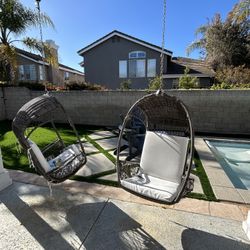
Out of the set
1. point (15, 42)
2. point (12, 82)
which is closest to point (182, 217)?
point (12, 82)

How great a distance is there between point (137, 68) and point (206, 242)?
15155 millimetres

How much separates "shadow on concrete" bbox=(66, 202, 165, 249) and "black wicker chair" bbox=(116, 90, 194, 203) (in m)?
0.51

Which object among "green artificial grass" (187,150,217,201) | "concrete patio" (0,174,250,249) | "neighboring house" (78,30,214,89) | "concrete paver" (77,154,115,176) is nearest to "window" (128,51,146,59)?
"neighboring house" (78,30,214,89)

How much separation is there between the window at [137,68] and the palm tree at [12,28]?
23.3 feet

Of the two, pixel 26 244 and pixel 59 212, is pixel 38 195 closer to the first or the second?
pixel 59 212

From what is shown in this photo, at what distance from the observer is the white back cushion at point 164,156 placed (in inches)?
126

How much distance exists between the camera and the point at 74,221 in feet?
9.30

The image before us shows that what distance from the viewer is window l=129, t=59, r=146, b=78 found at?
53.1 ft

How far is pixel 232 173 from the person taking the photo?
15.0 feet

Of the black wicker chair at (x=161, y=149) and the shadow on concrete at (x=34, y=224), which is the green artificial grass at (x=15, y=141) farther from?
the black wicker chair at (x=161, y=149)

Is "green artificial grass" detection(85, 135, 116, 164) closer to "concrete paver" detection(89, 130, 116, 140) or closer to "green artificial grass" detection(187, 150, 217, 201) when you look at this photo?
"concrete paver" detection(89, 130, 116, 140)

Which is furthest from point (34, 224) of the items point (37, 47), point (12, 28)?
point (12, 28)

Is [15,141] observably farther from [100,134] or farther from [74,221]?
[74,221]

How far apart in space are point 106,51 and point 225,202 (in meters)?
15.7
